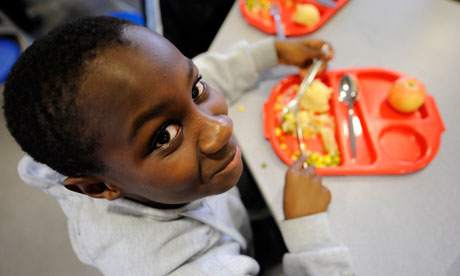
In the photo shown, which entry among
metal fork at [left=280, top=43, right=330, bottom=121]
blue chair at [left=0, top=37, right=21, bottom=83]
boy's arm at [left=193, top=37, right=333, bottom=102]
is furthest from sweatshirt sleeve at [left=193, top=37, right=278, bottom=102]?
blue chair at [left=0, top=37, right=21, bottom=83]

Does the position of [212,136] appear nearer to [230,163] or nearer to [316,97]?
[230,163]

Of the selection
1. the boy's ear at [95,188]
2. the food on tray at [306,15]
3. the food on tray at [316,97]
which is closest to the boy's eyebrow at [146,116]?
the boy's ear at [95,188]

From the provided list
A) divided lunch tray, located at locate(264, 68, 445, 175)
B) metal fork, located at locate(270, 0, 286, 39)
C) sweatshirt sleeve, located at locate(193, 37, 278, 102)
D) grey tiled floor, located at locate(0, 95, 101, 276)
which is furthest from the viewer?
grey tiled floor, located at locate(0, 95, 101, 276)

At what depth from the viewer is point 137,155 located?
1.22 ft

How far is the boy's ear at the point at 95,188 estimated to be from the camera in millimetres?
407

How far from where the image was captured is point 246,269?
1.71 ft

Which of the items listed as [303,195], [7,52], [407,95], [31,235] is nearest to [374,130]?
[407,95]

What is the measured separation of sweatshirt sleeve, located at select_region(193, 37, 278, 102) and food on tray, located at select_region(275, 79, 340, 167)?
0.15 meters

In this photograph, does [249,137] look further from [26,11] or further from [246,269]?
[26,11]

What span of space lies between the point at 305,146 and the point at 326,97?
0.14 m

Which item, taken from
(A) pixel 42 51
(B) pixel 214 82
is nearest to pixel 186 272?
(A) pixel 42 51

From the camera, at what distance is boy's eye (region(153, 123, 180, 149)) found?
38cm

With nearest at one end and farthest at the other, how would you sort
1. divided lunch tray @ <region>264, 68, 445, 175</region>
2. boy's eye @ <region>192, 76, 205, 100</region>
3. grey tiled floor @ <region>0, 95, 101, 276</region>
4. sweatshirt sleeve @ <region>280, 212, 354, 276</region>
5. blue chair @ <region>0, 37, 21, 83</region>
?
1. boy's eye @ <region>192, 76, 205, 100</region>
2. sweatshirt sleeve @ <region>280, 212, 354, 276</region>
3. divided lunch tray @ <region>264, 68, 445, 175</region>
4. grey tiled floor @ <region>0, 95, 101, 276</region>
5. blue chair @ <region>0, 37, 21, 83</region>

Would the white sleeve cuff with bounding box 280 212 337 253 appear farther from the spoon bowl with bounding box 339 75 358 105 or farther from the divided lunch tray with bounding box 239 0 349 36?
the divided lunch tray with bounding box 239 0 349 36
